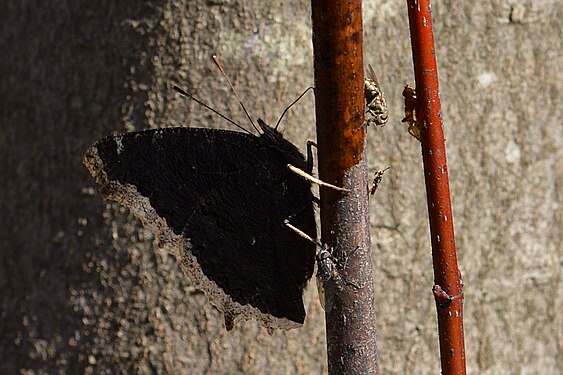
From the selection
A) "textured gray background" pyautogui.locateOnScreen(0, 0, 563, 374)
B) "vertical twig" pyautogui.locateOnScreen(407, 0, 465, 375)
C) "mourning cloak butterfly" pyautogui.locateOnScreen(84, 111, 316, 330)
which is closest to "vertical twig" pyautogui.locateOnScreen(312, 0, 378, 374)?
"vertical twig" pyautogui.locateOnScreen(407, 0, 465, 375)

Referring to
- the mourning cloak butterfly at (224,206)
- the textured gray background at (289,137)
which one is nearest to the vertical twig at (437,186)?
the mourning cloak butterfly at (224,206)

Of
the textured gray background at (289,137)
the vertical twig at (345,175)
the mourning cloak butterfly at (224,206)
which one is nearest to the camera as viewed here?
the vertical twig at (345,175)

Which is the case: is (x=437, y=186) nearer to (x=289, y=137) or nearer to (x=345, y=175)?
(x=345, y=175)

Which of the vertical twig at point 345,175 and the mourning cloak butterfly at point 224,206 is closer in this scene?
Answer: the vertical twig at point 345,175

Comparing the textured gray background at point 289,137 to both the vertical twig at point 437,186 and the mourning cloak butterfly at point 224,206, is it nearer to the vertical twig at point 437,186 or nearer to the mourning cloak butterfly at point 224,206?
the mourning cloak butterfly at point 224,206

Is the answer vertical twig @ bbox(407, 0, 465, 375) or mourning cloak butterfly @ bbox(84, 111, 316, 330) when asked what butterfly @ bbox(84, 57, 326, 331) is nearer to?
mourning cloak butterfly @ bbox(84, 111, 316, 330)

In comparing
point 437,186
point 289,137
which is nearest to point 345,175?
point 437,186
